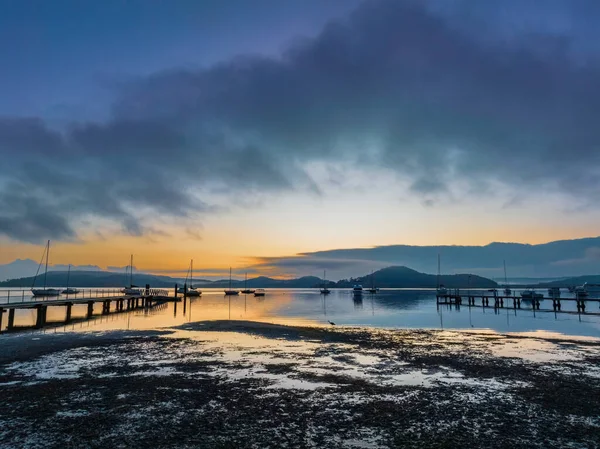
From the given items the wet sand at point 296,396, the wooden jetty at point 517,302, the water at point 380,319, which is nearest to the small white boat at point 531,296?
the wooden jetty at point 517,302

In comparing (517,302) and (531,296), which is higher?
(531,296)

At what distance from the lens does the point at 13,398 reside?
15.4 meters

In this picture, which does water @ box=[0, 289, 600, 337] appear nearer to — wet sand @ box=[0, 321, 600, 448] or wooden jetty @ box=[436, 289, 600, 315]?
wooden jetty @ box=[436, 289, 600, 315]

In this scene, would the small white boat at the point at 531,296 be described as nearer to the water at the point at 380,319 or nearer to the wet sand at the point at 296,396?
the water at the point at 380,319

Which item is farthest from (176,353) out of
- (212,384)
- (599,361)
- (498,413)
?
(599,361)

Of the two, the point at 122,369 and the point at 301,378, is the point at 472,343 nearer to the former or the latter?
the point at 301,378

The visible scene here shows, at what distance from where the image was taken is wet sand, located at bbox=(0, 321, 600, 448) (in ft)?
38.2

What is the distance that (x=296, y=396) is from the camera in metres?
16.0

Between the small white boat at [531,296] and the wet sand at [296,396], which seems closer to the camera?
the wet sand at [296,396]

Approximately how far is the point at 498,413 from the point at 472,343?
822 inches

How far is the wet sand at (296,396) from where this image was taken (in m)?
11.7

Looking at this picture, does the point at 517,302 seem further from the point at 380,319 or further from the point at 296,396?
the point at 296,396

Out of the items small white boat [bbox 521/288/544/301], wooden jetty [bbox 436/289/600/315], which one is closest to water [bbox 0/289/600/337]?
wooden jetty [bbox 436/289/600/315]

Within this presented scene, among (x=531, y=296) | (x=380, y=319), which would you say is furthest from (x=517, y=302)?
(x=380, y=319)
